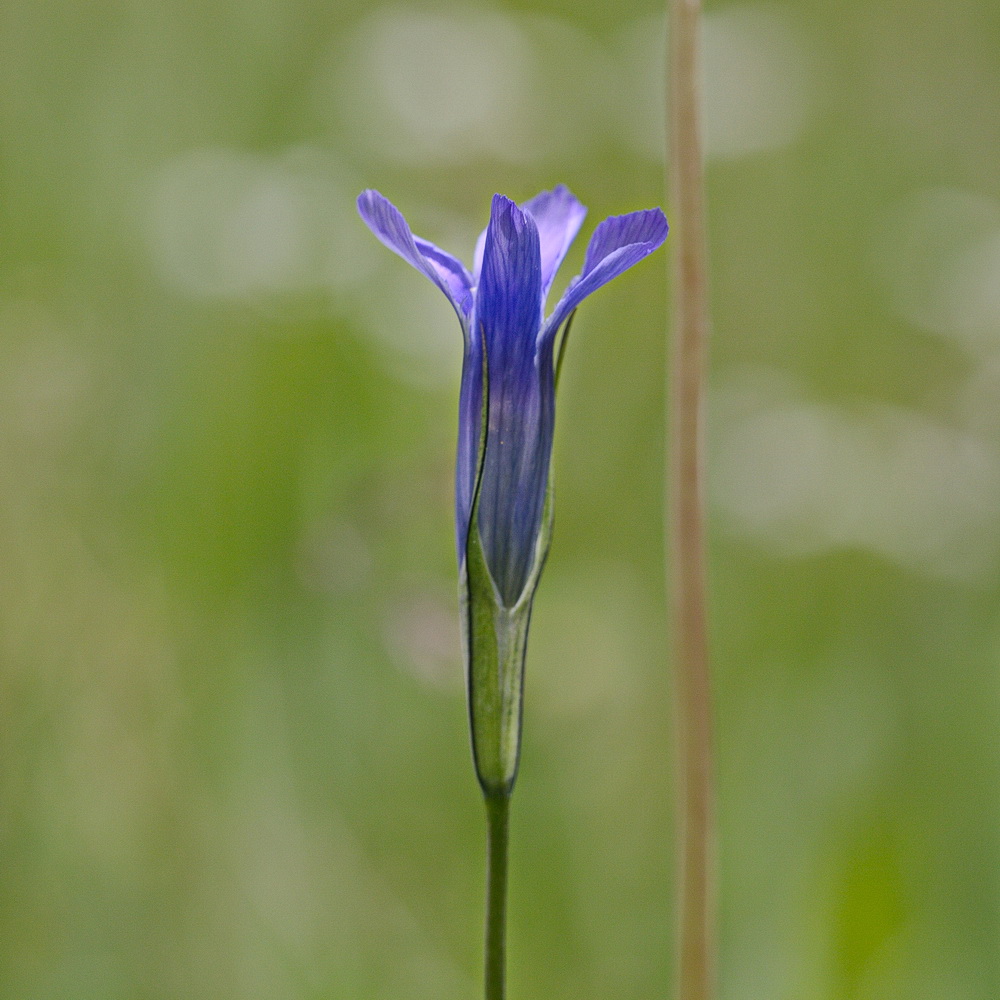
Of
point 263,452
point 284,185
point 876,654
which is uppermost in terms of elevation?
point 284,185

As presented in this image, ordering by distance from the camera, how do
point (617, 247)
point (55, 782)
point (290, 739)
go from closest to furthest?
point (617, 247), point (55, 782), point (290, 739)

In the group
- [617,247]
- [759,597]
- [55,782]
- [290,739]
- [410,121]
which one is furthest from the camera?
[759,597]

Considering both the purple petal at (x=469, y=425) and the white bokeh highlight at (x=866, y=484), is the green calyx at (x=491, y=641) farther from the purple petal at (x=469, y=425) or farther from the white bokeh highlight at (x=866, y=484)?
the white bokeh highlight at (x=866, y=484)

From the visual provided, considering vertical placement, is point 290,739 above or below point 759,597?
below

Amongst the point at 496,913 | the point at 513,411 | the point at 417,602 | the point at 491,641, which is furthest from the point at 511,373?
the point at 417,602

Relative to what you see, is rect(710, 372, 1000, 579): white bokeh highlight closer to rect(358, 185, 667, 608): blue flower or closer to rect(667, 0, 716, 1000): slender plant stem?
rect(667, 0, 716, 1000): slender plant stem

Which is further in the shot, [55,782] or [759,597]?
[759,597]

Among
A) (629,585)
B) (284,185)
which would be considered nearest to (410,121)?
(284,185)

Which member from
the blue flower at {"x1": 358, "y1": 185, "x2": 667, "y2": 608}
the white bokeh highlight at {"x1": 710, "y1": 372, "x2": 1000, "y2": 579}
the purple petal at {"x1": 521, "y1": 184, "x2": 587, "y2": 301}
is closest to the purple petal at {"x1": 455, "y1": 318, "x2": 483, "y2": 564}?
the blue flower at {"x1": 358, "y1": 185, "x2": 667, "y2": 608}

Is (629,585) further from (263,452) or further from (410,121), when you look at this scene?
(410,121)
